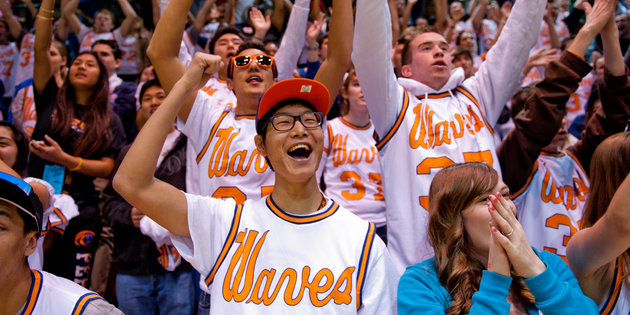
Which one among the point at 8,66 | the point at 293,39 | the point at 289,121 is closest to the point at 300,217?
the point at 289,121

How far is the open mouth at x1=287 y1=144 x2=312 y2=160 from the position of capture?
2.09m

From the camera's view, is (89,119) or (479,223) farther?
(89,119)

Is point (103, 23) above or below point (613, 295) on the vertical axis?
below

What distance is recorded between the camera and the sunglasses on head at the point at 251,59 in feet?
10.0

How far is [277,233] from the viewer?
2.00 meters

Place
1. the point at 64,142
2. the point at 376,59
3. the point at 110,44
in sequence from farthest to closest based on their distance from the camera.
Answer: the point at 110,44 < the point at 64,142 < the point at 376,59

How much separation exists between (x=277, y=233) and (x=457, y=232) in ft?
2.10

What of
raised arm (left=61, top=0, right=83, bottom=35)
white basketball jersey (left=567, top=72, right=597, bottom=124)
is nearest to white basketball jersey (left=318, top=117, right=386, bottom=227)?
white basketball jersey (left=567, top=72, right=597, bottom=124)

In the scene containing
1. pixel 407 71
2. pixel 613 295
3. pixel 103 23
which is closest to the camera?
pixel 613 295

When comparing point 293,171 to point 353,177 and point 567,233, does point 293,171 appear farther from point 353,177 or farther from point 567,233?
point 567,233

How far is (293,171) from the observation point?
206cm

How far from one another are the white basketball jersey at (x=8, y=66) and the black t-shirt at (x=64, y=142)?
3.49 m

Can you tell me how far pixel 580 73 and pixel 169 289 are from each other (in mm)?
2596

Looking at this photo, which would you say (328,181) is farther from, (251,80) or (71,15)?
(71,15)
